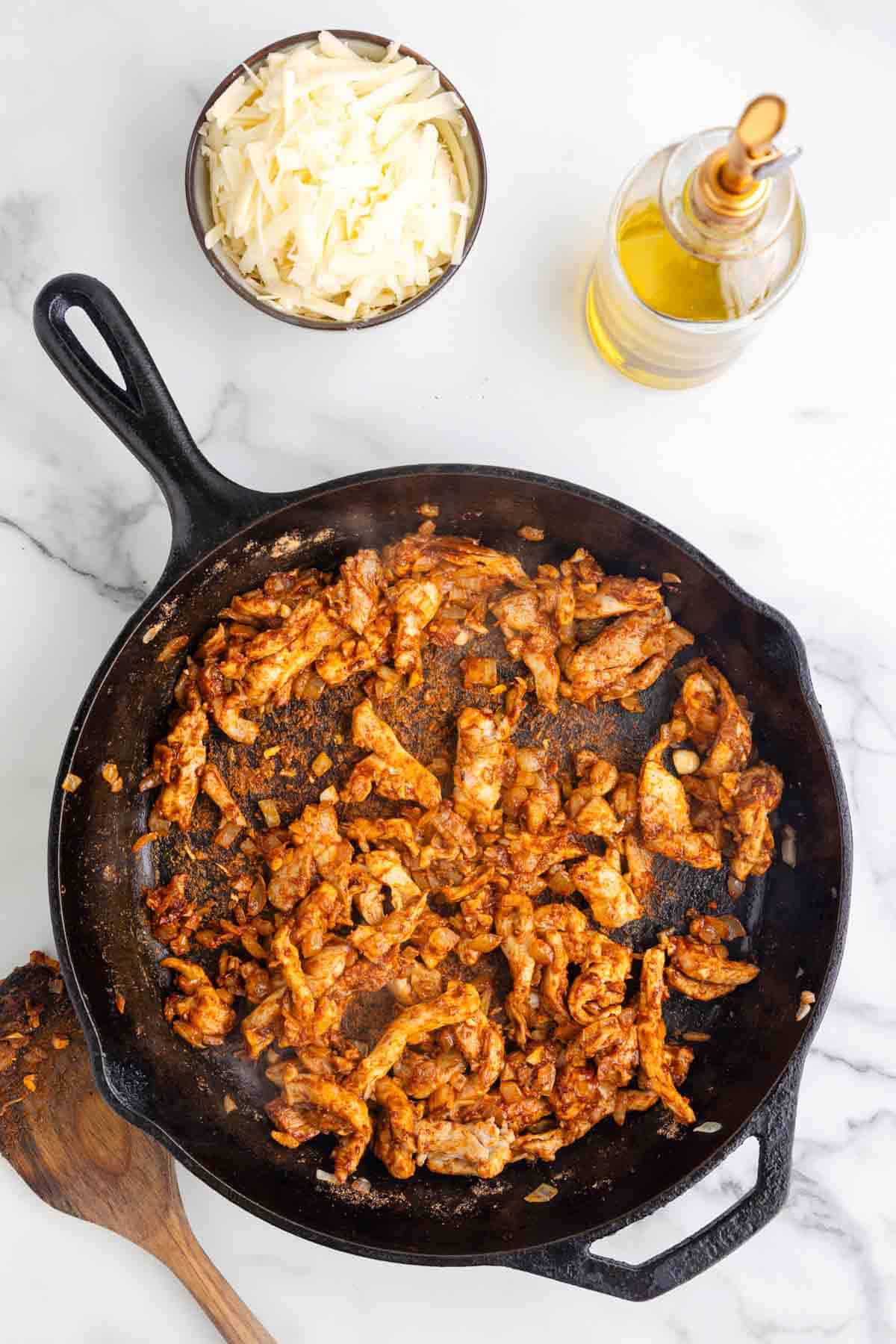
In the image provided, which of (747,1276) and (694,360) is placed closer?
(694,360)

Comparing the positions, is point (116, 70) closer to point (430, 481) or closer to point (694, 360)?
point (430, 481)

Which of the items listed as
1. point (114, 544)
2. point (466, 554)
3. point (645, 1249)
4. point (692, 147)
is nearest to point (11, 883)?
point (114, 544)

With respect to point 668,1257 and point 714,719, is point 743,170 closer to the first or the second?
point 714,719

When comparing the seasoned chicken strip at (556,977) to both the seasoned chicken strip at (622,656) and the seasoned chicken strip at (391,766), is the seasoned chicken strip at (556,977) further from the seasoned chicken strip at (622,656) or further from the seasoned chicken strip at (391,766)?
the seasoned chicken strip at (622,656)

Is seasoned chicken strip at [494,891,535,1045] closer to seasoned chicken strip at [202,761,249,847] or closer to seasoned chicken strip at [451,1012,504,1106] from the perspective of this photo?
seasoned chicken strip at [451,1012,504,1106]

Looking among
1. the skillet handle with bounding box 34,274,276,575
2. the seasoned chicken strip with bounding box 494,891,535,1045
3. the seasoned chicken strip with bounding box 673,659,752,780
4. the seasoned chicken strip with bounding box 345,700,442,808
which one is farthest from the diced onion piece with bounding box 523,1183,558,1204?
the skillet handle with bounding box 34,274,276,575

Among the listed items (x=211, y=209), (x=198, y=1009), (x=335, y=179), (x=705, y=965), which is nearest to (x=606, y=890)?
(x=705, y=965)
